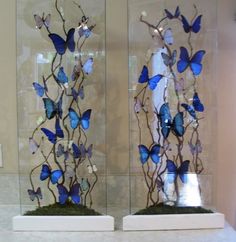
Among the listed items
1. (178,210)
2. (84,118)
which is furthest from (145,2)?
(178,210)

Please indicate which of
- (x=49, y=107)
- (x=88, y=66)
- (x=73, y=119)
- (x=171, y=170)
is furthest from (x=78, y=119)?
(x=171, y=170)

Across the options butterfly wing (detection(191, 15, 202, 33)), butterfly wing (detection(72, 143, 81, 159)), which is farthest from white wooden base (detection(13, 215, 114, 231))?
butterfly wing (detection(191, 15, 202, 33))

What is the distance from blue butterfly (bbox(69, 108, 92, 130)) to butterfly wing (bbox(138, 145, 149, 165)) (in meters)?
0.24

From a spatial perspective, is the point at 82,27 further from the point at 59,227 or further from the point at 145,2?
the point at 59,227

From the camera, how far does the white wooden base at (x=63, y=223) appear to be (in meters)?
1.29

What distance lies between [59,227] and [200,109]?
0.74 metres

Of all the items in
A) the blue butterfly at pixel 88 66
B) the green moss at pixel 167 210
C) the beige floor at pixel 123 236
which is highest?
the blue butterfly at pixel 88 66

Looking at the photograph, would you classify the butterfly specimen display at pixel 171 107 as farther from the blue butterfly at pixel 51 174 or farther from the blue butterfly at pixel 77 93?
the blue butterfly at pixel 51 174

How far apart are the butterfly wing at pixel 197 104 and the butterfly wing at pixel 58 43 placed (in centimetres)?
58

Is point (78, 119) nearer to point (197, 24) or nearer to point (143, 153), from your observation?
point (143, 153)

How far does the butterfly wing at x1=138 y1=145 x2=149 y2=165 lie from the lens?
1.37 metres

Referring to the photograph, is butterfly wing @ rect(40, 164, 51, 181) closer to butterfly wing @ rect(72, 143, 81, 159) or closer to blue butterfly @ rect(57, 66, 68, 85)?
butterfly wing @ rect(72, 143, 81, 159)

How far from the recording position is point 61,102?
4.54 feet

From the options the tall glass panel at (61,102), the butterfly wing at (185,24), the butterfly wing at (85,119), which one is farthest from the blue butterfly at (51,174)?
the butterfly wing at (185,24)
